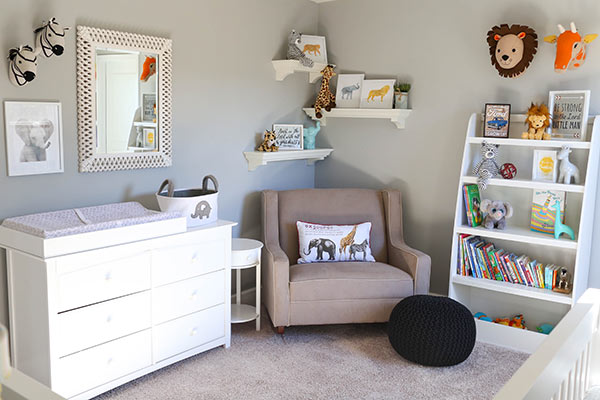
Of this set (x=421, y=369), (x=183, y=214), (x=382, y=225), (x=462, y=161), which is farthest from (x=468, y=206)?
(x=183, y=214)

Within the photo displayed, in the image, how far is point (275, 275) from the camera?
10.8 feet

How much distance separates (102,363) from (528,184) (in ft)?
8.13

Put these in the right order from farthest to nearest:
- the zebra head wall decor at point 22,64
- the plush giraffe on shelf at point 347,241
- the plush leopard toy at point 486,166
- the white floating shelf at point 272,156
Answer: the white floating shelf at point 272,156 → the plush giraffe on shelf at point 347,241 → the plush leopard toy at point 486,166 → the zebra head wall decor at point 22,64

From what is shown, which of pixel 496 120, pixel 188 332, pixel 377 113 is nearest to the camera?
pixel 188 332

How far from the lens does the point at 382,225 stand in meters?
3.88

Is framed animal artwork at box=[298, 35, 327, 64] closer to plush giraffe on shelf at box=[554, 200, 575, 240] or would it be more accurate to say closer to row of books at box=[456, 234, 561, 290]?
row of books at box=[456, 234, 561, 290]

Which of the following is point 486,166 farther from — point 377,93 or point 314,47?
point 314,47

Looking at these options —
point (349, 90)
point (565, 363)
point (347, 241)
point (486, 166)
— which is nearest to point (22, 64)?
point (347, 241)

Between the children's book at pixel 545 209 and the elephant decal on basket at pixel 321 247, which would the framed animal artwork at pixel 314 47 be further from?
the children's book at pixel 545 209

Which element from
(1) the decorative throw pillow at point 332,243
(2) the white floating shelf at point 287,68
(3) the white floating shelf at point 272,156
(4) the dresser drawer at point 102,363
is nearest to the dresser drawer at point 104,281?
(4) the dresser drawer at point 102,363

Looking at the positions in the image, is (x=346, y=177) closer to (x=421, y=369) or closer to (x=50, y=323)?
(x=421, y=369)

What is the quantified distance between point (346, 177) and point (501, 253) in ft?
4.40

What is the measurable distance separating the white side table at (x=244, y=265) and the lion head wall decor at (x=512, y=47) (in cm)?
184

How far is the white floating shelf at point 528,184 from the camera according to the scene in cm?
314
